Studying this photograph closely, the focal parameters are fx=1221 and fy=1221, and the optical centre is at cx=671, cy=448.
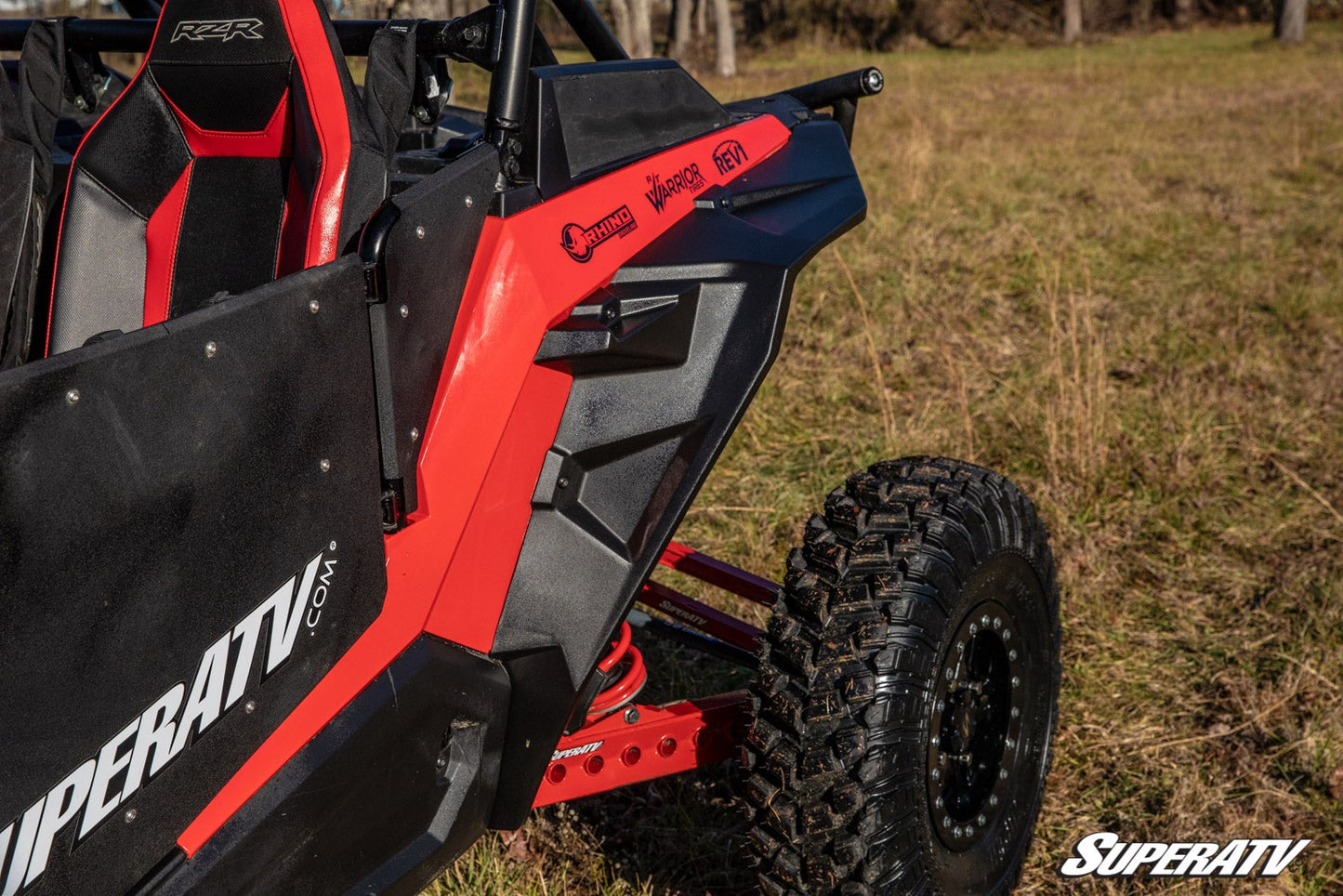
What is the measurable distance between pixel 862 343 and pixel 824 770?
10.7 feet

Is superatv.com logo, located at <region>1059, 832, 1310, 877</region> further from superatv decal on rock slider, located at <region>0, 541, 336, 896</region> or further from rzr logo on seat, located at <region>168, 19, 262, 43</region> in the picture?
rzr logo on seat, located at <region>168, 19, 262, 43</region>

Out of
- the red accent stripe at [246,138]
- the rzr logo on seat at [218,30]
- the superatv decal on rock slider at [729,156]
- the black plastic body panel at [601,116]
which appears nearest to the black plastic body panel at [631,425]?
the black plastic body panel at [601,116]

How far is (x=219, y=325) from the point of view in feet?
4.00

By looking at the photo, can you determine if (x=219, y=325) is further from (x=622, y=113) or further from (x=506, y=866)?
(x=506, y=866)

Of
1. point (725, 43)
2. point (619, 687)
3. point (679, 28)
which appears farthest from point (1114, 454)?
point (679, 28)

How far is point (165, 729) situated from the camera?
1272 mm

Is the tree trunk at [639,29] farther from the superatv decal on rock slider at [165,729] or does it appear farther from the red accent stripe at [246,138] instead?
the superatv decal on rock slider at [165,729]

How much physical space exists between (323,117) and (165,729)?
0.79 meters

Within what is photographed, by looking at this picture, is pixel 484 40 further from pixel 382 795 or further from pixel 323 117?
pixel 382 795

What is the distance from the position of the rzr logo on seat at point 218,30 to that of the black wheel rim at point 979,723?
53.5 inches

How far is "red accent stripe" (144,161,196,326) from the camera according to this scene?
6.05 ft

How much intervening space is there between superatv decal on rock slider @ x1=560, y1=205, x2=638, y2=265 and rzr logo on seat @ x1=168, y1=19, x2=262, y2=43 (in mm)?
499

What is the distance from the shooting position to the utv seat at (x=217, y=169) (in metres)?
1.59

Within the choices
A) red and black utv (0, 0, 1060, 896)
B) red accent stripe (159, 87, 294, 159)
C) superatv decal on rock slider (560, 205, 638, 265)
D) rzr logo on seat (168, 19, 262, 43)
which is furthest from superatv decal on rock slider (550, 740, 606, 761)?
rzr logo on seat (168, 19, 262, 43)
